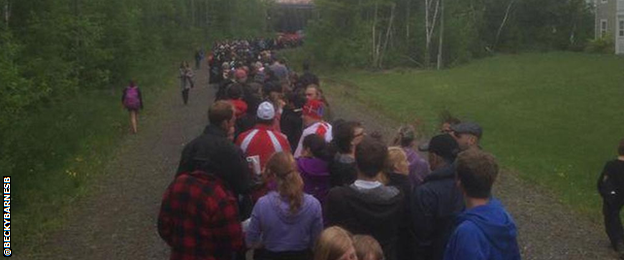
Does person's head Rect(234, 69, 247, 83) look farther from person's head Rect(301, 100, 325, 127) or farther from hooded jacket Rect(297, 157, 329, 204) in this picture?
hooded jacket Rect(297, 157, 329, 204)

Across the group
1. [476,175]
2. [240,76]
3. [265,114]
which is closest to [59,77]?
[240,76]

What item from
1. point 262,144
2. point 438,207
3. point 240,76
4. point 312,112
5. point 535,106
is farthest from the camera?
point 535,106

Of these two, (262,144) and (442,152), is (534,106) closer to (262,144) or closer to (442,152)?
(262,144)

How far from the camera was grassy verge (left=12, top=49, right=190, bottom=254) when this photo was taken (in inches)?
431

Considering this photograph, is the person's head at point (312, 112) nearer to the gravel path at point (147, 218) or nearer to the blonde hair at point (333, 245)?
the gravel path at point (147, 218)

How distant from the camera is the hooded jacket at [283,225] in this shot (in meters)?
5.28

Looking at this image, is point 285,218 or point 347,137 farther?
point 347,137

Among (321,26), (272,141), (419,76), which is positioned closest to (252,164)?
(272,141)

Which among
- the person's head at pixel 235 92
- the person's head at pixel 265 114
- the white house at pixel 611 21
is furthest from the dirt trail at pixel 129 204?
the white house at pixel 611 21

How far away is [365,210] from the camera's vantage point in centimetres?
512

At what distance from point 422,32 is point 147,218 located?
4901 centimetres

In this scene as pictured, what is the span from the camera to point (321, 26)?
56.1 metres

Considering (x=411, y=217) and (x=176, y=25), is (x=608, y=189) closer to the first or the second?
(x=411, y=217)

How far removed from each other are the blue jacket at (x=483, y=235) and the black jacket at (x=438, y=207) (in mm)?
1002
